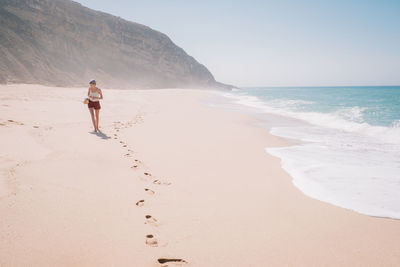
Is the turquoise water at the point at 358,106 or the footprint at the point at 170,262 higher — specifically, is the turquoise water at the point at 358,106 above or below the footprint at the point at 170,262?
above

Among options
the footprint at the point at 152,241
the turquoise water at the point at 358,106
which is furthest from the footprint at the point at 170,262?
the turquoise water at the point at 358,106

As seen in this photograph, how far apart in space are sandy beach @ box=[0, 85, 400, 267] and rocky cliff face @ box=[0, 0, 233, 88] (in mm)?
23850

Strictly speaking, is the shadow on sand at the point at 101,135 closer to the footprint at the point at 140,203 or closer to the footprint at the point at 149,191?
the footprint at the point at 149,191

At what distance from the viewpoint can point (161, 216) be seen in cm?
202

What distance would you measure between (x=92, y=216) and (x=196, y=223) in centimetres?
90

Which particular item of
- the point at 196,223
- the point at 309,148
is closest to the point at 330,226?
the point at 196,223

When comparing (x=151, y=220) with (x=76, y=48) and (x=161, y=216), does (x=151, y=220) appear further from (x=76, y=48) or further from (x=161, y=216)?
(x=76, y=48)

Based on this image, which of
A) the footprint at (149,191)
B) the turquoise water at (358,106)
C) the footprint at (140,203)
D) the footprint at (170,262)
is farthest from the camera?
the turquoise water at (358,106)

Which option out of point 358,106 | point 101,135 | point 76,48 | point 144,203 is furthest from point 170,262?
point 76,48

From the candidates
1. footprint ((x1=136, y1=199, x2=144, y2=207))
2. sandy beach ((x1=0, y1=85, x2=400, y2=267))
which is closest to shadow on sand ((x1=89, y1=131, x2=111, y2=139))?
sandy beach ((x1=0, y1=85, x2=400, y2=267))

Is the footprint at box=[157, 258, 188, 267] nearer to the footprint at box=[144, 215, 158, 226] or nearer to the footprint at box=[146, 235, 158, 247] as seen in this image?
the footprint at box=[146, 235, 158, 247]

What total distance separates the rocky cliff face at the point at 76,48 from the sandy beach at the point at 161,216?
23.9m

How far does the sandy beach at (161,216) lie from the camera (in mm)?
1538

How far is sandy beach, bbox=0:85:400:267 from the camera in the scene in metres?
1.54
